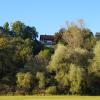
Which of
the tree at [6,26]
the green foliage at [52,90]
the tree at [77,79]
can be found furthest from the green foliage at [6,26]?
the tree at [77,79]

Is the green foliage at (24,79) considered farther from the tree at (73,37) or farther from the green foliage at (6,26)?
the green foliage at (6,26)

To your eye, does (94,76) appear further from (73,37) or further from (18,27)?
(18,27)

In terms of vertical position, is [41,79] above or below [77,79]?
below

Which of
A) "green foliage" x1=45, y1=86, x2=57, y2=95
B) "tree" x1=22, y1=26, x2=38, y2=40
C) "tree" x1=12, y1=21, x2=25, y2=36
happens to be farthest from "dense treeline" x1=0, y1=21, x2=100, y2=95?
"tree" x1=22, y1=26, x2=38, y2=40

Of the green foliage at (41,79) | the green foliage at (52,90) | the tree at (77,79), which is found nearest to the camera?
the tree at (77,79)

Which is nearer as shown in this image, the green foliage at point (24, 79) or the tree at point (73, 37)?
the green foliage at point (24, 79)

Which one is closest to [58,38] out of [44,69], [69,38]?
[69,38]

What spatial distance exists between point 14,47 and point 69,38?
14466 mm

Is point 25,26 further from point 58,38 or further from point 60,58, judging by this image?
point 60,58

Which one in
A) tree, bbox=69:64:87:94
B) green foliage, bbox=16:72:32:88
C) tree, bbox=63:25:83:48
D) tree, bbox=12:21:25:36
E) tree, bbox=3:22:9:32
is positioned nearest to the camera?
tree, bbox=69:64:87:94

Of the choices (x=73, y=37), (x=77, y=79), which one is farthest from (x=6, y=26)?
(x=77, y=79)

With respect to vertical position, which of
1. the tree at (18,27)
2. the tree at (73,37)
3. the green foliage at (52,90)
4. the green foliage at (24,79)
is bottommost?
the green foliage at (52,90)

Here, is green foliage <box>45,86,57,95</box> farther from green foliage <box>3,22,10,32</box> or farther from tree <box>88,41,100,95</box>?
green foliage <box>3,22,10,32</box>

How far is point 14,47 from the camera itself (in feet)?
210
